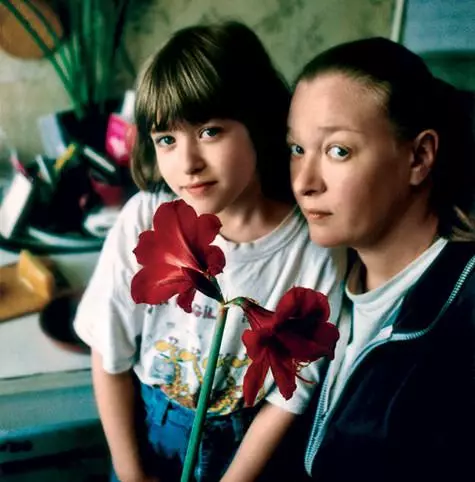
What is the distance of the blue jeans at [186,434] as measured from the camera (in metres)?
0.64

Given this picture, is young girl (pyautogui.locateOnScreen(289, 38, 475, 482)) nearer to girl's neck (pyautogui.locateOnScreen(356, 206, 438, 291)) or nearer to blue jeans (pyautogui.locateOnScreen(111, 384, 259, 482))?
girl's neck (pyautogui.locateOnScreen(356, 206, 438, 291))

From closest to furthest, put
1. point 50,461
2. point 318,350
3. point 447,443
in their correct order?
point 318,350, point 447,443, point 50,461

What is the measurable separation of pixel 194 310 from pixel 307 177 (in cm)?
18

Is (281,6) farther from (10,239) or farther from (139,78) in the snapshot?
(10,239)

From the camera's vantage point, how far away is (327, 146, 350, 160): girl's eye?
518 mm

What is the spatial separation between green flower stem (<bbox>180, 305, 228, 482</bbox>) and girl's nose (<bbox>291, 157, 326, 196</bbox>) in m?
0.17

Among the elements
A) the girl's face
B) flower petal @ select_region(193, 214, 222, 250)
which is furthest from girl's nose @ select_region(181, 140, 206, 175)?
flower petal @ select_region(193, 214, 222, 250)

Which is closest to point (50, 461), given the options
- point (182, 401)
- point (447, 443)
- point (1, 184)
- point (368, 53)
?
point (182, 401)

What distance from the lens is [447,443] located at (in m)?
0.56

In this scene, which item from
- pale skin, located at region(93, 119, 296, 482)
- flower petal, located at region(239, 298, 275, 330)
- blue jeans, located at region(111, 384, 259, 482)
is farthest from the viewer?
blue jeans, located at region(111, 384, 259, 482)

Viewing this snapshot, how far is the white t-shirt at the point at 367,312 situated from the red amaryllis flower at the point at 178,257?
0.69 feet

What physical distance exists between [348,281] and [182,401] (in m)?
0.23

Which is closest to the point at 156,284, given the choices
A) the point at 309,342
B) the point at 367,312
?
the point at 309,342

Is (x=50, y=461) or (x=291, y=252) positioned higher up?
(x=291, y=252)
